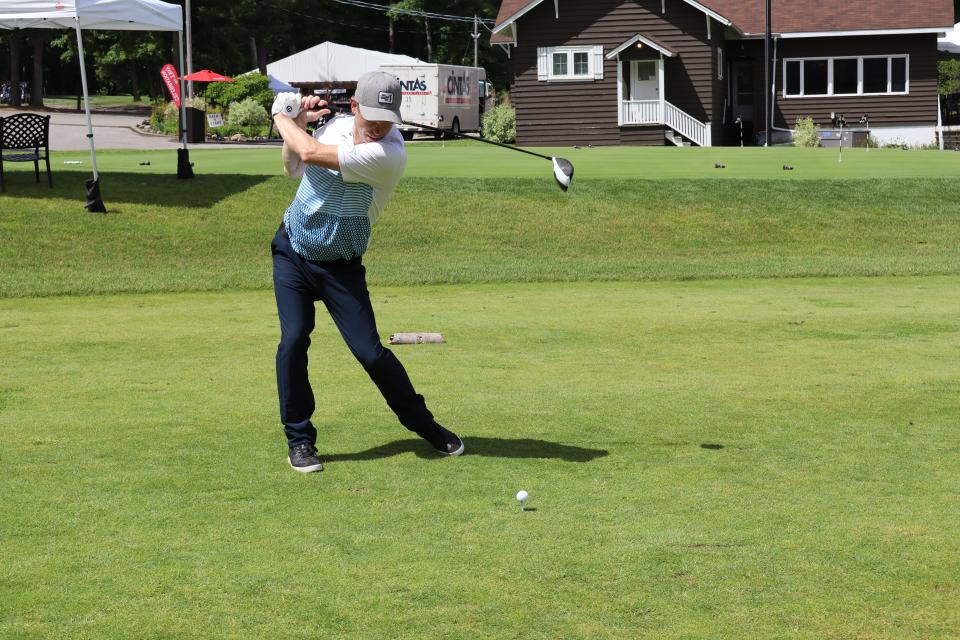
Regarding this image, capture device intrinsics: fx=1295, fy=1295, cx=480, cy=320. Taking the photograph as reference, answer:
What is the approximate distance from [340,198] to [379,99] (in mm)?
580

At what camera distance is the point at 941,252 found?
66.7 feet

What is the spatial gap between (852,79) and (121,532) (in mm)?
47199

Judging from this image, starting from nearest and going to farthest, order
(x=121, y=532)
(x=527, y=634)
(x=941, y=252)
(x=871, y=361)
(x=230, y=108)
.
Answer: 1. (x=527, y=634)
2. (x=121, y=532)
3. (x=871, y=361)
4. (x=941, y=252)
5. (x=230, y=108)

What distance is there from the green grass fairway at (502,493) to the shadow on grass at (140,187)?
11.2 m

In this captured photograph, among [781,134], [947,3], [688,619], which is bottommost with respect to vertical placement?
[688,619]

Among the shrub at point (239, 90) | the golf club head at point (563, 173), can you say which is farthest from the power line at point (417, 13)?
the golf club head at point (563, 173)

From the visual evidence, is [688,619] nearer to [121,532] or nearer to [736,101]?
[121,532]

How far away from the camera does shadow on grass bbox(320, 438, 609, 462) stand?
22.4 ft

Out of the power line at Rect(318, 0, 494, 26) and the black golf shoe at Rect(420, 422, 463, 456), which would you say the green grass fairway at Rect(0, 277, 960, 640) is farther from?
the power line at Rect(318, 0, 494, 26)

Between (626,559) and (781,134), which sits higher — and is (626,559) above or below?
below

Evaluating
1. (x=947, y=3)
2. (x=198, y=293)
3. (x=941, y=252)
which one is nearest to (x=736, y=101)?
(x=947, y=3)

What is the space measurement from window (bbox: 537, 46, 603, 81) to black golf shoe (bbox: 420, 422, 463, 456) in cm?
4124

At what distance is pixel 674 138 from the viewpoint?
46.6 metres

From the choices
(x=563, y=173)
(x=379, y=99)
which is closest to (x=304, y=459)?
(x=379, y=99)
